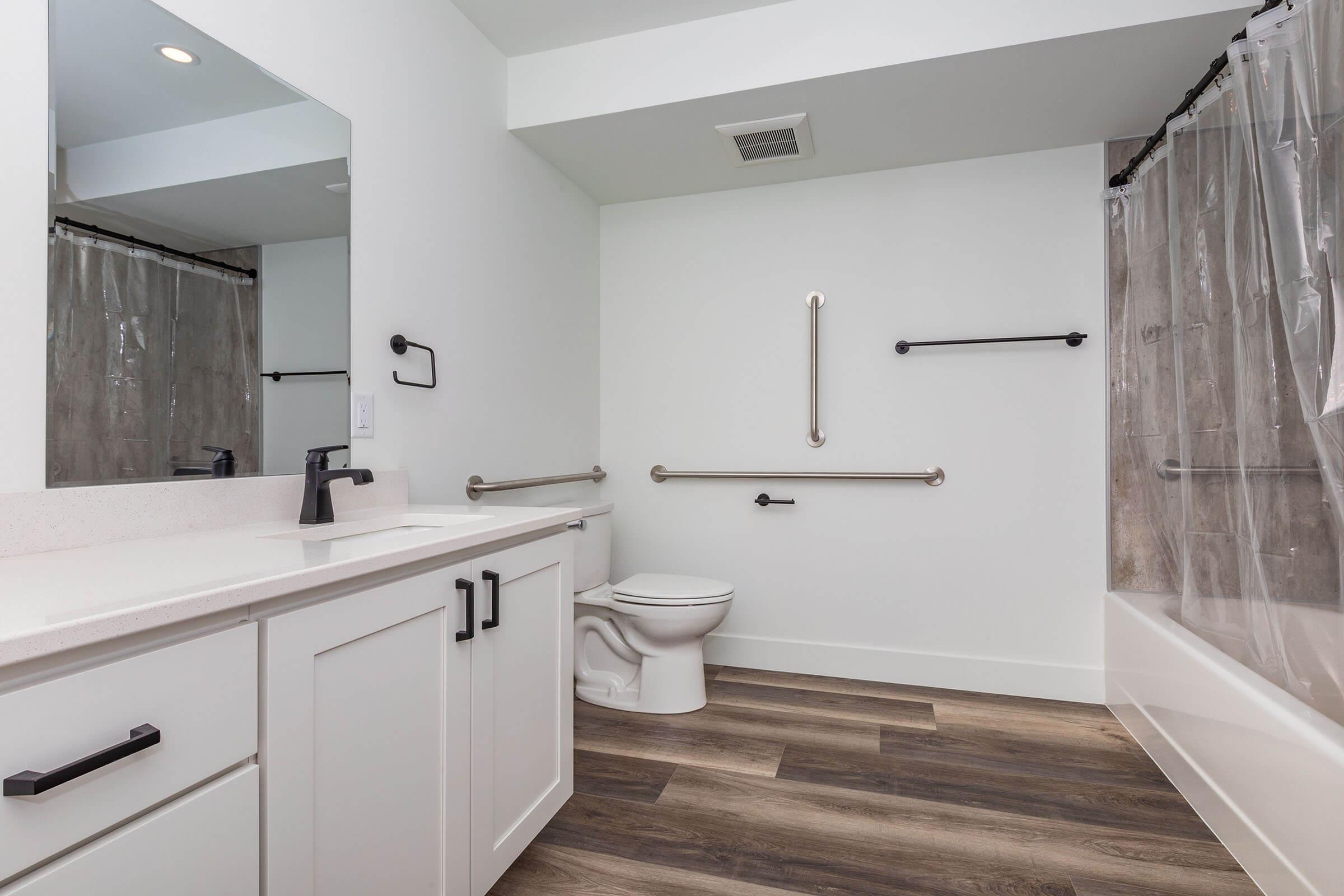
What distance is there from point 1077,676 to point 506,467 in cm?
218

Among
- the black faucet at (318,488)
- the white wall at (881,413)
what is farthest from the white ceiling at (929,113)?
the black faucet at (318,488)

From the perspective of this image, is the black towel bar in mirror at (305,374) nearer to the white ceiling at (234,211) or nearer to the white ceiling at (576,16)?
the white ceiling at (234,211)

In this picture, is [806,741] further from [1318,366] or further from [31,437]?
[31,437]

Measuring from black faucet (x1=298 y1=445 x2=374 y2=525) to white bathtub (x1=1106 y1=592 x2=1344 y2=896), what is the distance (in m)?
1.95

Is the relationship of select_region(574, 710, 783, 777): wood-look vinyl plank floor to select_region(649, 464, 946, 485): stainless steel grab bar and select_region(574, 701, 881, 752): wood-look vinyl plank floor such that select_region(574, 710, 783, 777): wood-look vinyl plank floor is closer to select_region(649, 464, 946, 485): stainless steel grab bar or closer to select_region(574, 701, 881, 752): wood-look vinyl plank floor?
select_region(574, 701, 881, 752): wood-look vinyl plank floor

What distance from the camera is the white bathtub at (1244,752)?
1.26 m

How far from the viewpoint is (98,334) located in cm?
118

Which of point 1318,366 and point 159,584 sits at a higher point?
point 1318,366

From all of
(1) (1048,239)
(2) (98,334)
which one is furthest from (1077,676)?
(2) (98,334)

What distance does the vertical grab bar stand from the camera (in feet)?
9.19

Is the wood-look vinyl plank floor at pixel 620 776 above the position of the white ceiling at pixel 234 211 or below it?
below

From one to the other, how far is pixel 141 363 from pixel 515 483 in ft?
3.83

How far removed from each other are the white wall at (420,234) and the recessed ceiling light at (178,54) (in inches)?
2.6

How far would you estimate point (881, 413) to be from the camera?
2.76 metres
